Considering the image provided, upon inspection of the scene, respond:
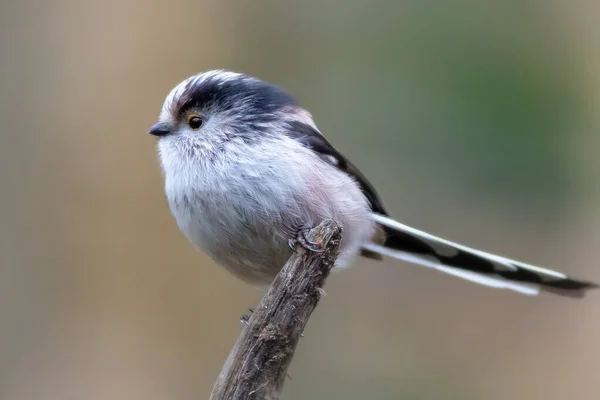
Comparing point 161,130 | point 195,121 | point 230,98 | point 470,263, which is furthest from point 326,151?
point 470,263

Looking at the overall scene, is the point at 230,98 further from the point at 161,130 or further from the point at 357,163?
the point at 357,163

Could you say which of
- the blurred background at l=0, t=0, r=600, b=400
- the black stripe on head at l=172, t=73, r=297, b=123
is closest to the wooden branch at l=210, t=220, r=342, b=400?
the black stripe on head at l=172, t=73, r=297, b=123

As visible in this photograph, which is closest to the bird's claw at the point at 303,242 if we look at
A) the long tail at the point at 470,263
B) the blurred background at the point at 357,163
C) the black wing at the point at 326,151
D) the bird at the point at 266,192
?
the bird at the point at 266,192

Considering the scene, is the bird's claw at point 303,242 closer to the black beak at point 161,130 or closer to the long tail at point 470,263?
the long tail at point 470,263

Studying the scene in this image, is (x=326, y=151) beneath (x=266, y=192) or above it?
above

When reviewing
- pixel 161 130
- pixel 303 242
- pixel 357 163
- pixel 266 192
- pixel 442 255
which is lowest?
pixel 303 242

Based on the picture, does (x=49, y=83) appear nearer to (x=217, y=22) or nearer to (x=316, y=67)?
(x=217, y=22)


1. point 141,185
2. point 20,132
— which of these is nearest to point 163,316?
point 141,185
